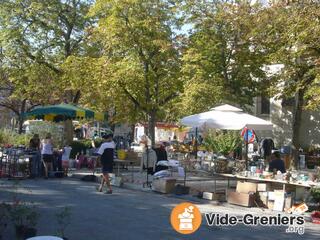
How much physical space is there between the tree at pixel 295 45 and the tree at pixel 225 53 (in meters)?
1.26

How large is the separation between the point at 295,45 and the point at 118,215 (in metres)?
10.9

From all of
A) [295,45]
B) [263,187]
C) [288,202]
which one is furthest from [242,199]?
[295,45]

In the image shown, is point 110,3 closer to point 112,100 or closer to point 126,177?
point 112,100

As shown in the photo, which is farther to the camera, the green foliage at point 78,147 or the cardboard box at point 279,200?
the green foliage at point 78,147

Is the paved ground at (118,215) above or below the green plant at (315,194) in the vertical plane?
below

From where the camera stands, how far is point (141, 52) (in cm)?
2305

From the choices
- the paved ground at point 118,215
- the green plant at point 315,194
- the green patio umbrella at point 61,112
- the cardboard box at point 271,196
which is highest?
the green patio umbrella at point 61,112

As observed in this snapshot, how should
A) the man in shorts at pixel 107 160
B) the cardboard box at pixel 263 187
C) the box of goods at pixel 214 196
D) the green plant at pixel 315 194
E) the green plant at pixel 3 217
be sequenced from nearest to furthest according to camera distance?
the green plant at pixel 3 217, the green plant at pixel 315 194, the cardboard box at pixel 263 187, the box of goods at pixel 214 196, the man in shorts at pixel 107 160

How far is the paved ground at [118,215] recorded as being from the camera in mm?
9148

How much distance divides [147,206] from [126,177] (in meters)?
6.23

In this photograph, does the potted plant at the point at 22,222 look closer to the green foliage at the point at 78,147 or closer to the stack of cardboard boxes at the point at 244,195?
the stack of cardboard boxes at the point at 244,195

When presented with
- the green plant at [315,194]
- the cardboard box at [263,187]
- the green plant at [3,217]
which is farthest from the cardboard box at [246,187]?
the green plant at [3,217]

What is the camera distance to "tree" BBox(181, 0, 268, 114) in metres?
24.8

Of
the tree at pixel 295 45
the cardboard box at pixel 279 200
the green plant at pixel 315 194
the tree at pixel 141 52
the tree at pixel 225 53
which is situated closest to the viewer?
the green plant at pixel 315 194
